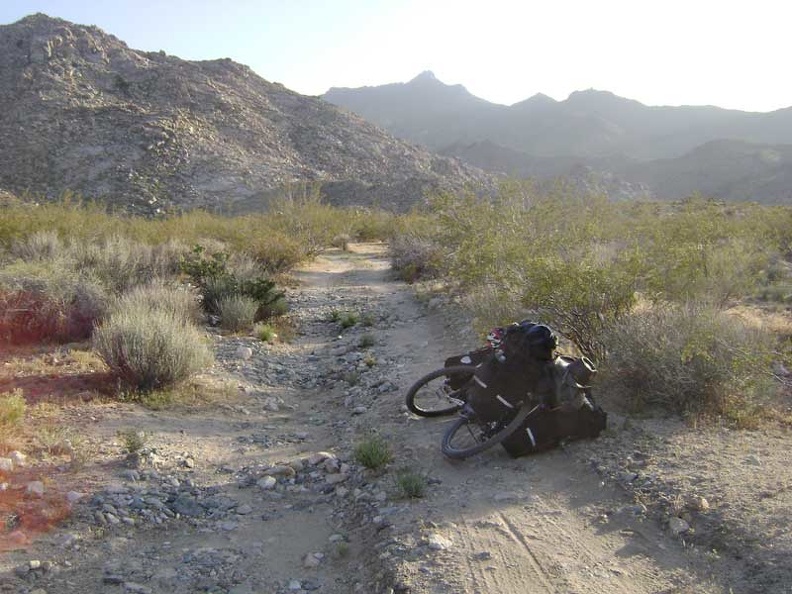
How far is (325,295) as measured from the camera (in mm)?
13461

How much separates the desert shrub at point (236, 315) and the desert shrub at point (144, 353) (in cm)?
292

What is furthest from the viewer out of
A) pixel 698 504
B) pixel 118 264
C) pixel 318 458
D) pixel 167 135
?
pixel 167 135

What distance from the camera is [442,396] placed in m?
6.42

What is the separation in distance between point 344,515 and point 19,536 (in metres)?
1.98

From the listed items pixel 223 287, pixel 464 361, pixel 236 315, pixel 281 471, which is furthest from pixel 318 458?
pixel 223 287

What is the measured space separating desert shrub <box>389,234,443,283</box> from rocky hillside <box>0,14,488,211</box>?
18.2 meters

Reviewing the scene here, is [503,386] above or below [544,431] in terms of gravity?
above

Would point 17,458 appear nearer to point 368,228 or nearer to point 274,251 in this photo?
point 274,251

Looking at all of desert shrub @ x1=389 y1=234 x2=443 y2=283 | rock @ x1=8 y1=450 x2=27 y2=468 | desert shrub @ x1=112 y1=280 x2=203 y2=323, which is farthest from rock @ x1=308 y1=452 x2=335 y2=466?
desert shrub @ x1=389 y1=234 x2=443 y2=283

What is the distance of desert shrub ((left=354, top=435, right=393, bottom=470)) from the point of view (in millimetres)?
5055

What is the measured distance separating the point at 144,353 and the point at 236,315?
326cm

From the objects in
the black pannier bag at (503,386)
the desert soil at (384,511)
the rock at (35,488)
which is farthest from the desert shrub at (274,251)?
the rock at (35,488)

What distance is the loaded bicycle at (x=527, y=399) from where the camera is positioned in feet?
15.9

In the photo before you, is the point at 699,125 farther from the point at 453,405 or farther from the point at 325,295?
the point at 453,405
